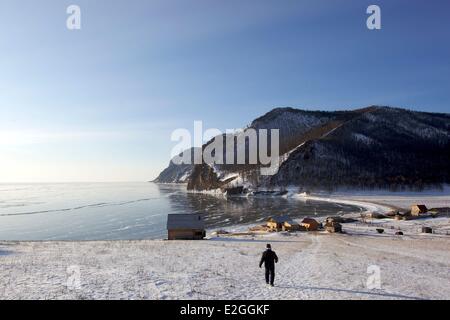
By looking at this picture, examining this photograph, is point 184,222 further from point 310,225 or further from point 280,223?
point 310,225

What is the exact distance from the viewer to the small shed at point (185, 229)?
44706 mm

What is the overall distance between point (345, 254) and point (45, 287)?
20.2m

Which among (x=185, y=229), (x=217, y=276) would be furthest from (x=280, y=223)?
(x=217, y=276)

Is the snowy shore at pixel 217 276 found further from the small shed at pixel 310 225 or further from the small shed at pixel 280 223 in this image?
the small shed at pixel 280 223

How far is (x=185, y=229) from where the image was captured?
147 ft

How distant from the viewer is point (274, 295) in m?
14.9

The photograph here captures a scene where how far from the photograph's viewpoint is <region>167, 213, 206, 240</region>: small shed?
44.7m

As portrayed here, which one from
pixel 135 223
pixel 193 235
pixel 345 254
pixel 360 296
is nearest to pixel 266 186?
pixel 135 223

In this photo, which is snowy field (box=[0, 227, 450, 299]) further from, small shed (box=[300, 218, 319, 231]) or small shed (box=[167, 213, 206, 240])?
small shed (box=[300, 218, 319, 231])

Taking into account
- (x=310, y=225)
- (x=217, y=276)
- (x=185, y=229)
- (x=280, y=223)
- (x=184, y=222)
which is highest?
(x=217, y=276)

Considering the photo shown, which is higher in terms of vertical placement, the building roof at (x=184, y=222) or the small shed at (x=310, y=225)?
the building roof at (x=184, y=222)

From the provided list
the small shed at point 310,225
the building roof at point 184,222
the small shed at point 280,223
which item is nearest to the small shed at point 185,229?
the building roof at point 184,222
